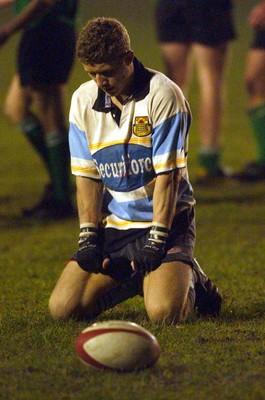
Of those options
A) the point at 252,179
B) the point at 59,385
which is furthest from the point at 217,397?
the point at 252,179

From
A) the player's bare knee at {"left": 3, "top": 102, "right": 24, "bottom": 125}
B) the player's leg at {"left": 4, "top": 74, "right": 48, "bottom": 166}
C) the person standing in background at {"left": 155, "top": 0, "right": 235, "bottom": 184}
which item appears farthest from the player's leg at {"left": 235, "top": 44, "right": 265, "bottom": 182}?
the player's bare knee at {"left": 3, "top": 102, "right": 24, "bottom": 125}

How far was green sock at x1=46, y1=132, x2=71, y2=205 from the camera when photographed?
8.84 meters

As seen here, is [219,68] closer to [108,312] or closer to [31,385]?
[108,312]

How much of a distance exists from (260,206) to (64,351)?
4.68m

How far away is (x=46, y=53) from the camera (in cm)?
873

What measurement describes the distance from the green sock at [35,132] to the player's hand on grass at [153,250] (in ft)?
12.0

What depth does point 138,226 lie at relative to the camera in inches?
222

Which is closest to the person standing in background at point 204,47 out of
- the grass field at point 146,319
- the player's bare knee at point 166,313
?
the grass field at point 146,319

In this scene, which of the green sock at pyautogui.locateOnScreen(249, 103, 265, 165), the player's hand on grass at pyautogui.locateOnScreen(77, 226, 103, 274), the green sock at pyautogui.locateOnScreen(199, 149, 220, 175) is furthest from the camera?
the green sock at pyautogui.locateOnScreen(249, 103, 265, 165)

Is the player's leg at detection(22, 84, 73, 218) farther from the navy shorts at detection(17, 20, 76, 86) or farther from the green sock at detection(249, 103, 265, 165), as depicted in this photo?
the green sock at detection(249, 103, 265, 165)

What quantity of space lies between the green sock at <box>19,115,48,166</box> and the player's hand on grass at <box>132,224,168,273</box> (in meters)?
3.67

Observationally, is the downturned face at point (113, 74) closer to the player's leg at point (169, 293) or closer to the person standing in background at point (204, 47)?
the player's leg at point (169, 293)

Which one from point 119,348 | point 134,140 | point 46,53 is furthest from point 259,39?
point 119,348

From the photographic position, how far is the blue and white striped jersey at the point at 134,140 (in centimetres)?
537
